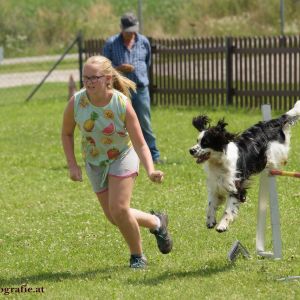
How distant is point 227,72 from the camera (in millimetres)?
20453

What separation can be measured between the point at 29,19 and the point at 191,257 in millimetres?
29702

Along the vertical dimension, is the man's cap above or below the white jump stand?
above

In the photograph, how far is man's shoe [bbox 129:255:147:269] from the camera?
7.86 meters

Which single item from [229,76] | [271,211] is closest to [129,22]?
[271,211]

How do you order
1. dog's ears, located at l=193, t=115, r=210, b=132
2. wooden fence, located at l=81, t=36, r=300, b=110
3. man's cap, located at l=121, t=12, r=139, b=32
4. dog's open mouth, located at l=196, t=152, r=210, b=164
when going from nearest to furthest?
A: dog's open mouth, located at l=196, t=152, r=210, b=164 < dog's ears, located at l=193, t=115, r=210, b=132 < man's cap, located at l=121, t=12, r=139, b=32 < wooden fence, located at l=81, t=36, r=300, b=110

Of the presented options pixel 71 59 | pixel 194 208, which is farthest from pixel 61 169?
pixel 71 59

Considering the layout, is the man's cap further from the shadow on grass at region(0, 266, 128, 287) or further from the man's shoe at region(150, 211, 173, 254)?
the shadow on grass at region(0, 266, 128, 287)

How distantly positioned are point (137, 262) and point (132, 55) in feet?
19.4

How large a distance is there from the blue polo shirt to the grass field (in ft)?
4.23

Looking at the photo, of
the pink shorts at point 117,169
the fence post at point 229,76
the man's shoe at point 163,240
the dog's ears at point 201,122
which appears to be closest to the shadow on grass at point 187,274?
the man's shoe at point 163,240

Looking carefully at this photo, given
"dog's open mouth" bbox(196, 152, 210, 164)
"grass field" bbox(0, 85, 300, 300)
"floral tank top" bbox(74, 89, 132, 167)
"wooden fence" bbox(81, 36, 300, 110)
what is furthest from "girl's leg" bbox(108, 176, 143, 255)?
"wooden fence" bbox(81, 36, 300, 110)

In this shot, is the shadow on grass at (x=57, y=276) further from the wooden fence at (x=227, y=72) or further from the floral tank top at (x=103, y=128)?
the wooden fence at (x=227, y=72)

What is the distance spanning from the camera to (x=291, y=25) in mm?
34375

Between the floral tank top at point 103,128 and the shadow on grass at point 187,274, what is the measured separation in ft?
3.07
